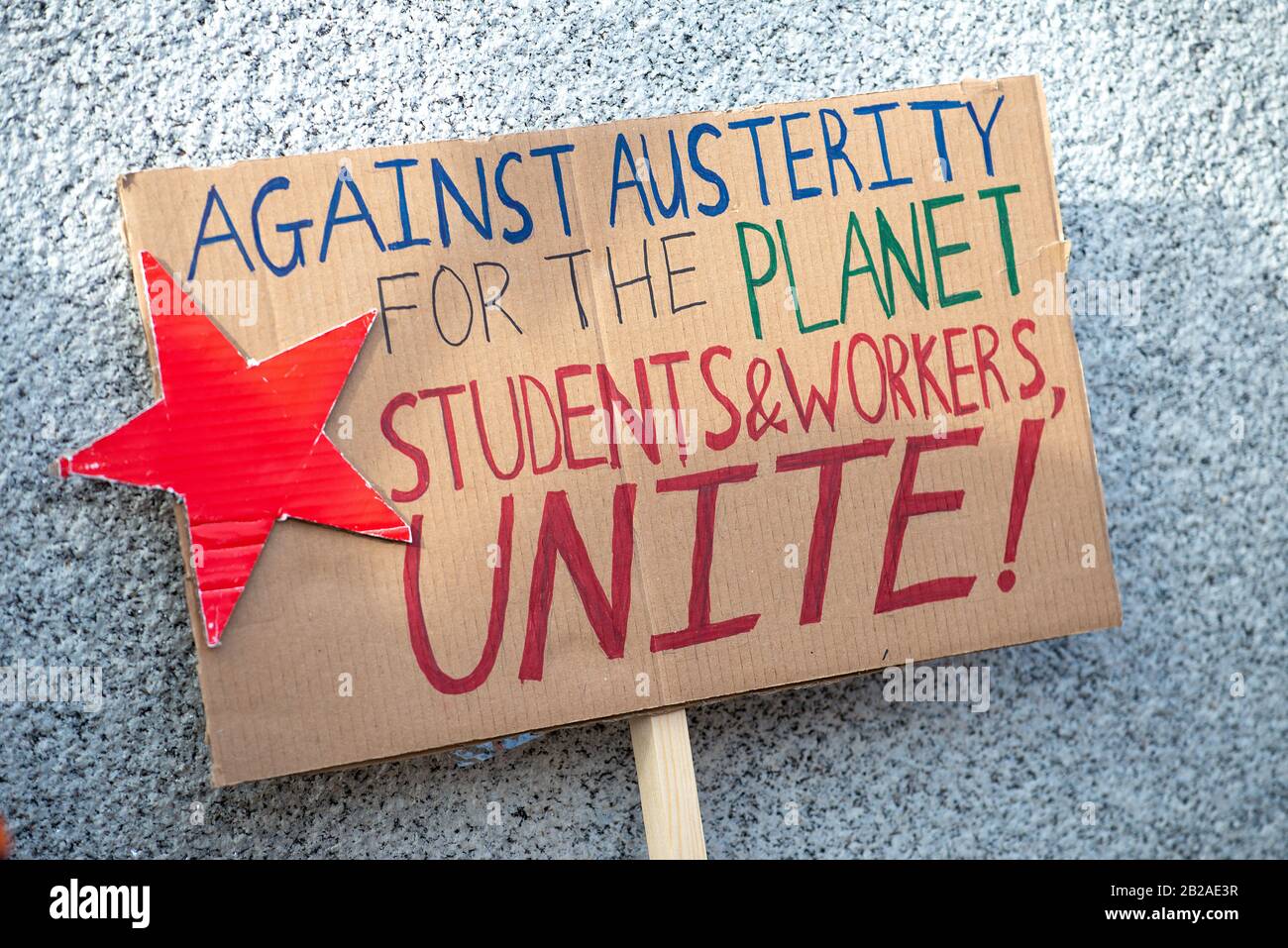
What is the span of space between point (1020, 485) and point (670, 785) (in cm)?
40

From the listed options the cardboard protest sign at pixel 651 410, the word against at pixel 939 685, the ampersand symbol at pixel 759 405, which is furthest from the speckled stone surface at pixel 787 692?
the ampersand symbol at pixel 759 405

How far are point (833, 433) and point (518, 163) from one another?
35 cm

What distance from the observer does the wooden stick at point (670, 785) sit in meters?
0.95

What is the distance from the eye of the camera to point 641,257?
0.94 meters

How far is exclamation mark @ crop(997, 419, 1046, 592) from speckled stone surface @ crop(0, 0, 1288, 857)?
0.19 m

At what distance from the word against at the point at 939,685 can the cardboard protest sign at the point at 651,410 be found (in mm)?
145

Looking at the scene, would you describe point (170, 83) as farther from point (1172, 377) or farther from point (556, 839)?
point (1172, 377)

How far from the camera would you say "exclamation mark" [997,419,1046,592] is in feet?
3.25
